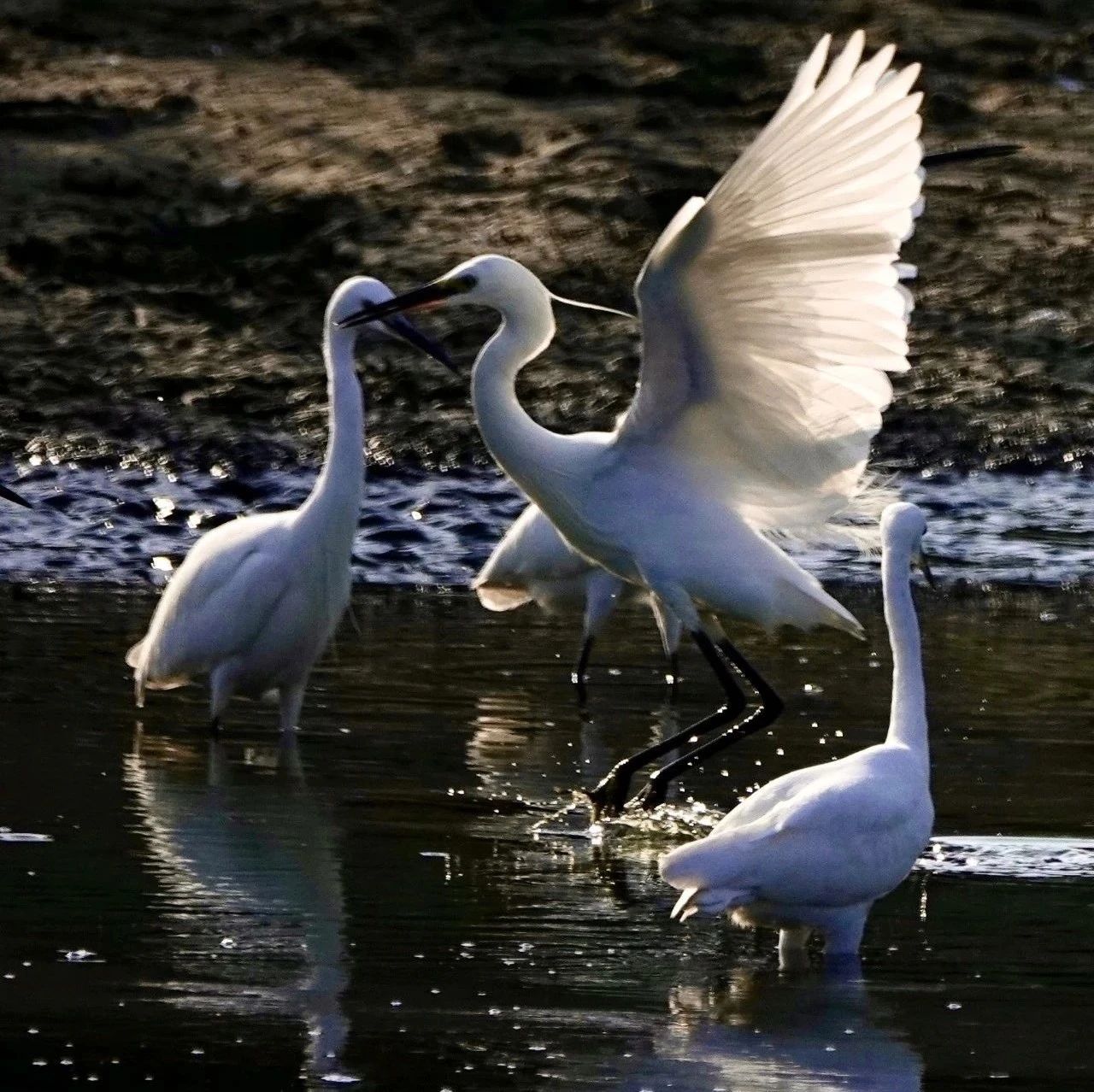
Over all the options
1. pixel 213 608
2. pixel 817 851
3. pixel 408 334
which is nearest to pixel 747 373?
pixel 817 851

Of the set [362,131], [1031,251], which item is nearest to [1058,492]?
[1031,251]

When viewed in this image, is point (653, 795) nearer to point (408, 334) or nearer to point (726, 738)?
point (726, 738)

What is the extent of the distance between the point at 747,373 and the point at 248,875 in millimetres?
2107

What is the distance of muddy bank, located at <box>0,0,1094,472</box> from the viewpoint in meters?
15.3

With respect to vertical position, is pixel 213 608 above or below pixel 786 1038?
above

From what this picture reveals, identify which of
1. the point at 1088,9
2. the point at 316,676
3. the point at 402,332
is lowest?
the point at 316,676

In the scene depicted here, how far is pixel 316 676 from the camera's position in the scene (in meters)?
10.2

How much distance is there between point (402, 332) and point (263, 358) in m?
5.98

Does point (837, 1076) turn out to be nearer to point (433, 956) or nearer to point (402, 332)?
point (433, 956)

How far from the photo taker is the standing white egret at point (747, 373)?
696 cm

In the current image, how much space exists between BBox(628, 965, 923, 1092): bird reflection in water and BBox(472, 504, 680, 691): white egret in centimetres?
449

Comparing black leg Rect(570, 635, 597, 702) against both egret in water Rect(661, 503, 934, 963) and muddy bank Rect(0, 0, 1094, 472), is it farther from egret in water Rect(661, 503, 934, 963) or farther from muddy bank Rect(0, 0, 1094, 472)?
muddy bank Rect(0, 0, 1094, 472)

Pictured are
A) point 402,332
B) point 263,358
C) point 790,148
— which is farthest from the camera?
point 263,358

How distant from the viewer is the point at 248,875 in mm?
6988
